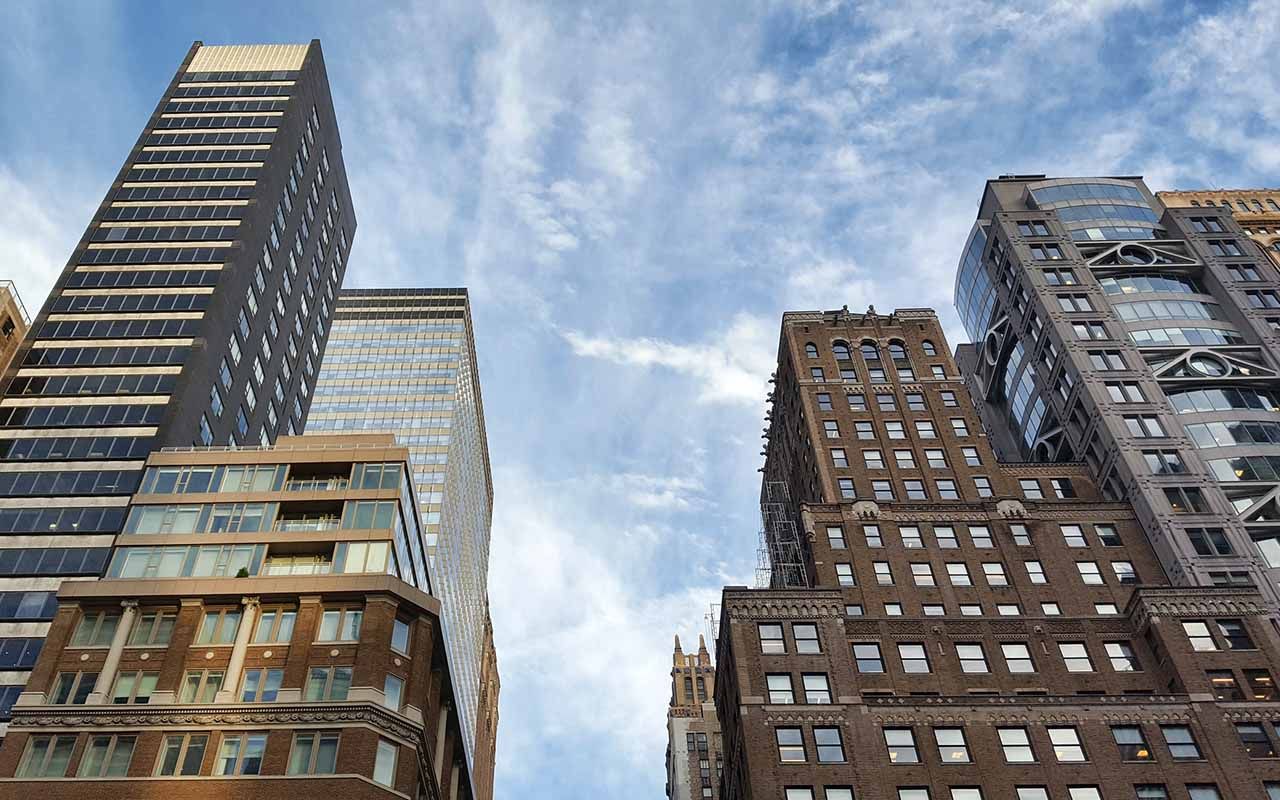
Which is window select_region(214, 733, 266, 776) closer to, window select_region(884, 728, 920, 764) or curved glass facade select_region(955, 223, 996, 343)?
window select_region(884, 728, 920, 764)

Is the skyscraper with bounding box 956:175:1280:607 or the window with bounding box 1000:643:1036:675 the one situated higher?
the skyscraper with bounding box 956:175:1280:607

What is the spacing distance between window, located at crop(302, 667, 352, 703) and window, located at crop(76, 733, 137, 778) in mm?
8919

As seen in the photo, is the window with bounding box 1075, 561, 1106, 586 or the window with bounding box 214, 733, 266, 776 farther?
the window with bounding box 1075, 561, 1106, 586

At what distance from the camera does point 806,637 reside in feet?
253

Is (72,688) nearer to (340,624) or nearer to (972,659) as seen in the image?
(340,624)

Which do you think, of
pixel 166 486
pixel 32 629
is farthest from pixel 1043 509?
pixel 32 629

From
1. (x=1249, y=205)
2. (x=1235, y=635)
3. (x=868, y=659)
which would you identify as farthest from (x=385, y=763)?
(x=1249, y=205)

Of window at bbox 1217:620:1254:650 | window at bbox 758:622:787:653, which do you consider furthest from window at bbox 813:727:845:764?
window at bbox 1217:620:1254:650

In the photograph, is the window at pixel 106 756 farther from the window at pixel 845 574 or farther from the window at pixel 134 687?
the window at pixel 845 574

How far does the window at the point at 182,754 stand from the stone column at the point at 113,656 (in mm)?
5123

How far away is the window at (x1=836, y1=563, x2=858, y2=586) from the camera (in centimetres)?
8419

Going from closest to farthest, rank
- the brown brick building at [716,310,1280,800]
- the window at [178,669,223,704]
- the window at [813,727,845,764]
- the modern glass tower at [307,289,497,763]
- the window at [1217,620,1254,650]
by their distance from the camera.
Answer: the window at [178,669,223,704] → the brown brick building at [716,310,1280,800] → the window at [813,727,845,764] → the window at [1217,620,1254,650] → the modern glass tower at [307,289,497,763]

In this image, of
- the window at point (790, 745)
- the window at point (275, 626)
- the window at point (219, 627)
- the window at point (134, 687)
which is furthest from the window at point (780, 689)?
the window at point (134, 687)

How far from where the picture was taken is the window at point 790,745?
6919 cm
